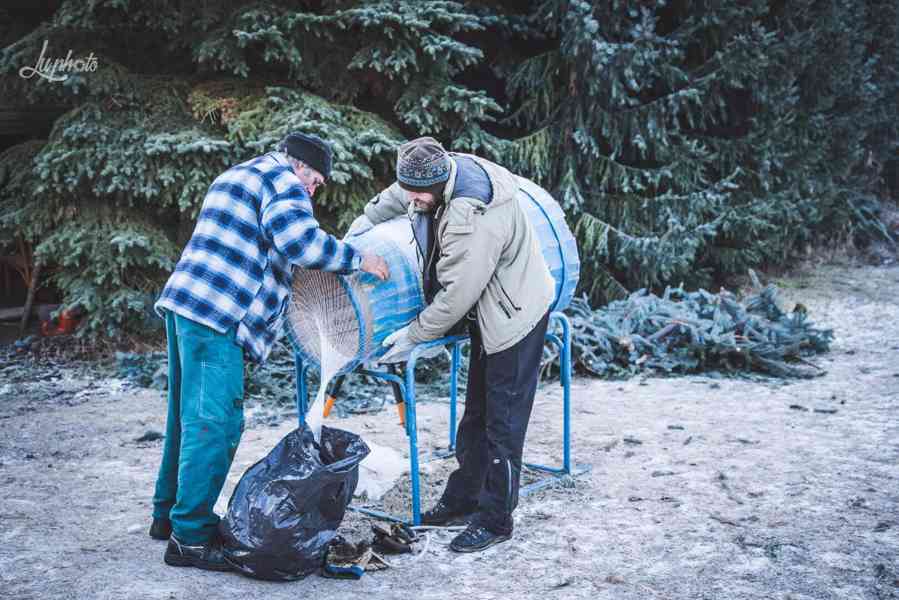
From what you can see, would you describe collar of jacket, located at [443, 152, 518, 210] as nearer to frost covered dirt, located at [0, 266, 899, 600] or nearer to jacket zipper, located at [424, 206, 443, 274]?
jacket zipper, located at [424, 206, 443, 274]

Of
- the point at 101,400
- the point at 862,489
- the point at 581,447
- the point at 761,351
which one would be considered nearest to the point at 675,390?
the point at 761,351

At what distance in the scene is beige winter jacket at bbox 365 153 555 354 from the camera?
3.56 metres

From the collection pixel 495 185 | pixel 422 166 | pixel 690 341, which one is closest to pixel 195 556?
pixel 422 166

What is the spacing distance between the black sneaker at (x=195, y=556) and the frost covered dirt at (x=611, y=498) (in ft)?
0.16

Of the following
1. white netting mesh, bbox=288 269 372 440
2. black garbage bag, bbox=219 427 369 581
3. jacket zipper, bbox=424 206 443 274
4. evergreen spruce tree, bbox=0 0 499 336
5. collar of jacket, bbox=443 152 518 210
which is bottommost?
black garbage bag, bbox=219 427 369 581

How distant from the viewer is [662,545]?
3855 mm

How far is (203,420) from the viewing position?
11.6 feet

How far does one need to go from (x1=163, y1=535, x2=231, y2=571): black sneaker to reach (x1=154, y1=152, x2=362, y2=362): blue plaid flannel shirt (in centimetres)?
89

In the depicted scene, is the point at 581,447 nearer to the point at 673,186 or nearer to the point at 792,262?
the point at 673,186

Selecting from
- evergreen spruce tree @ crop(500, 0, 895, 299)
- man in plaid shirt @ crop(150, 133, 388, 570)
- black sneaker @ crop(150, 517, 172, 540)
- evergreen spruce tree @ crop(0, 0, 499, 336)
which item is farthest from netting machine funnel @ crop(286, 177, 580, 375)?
evergreen spruce tree @ crop(500, 0, 895, 299)

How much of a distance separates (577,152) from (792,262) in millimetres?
5074

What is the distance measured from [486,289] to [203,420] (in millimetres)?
1383

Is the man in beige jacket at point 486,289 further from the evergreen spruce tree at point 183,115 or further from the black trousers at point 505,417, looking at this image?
the evergreen spruce tree at point 183,115

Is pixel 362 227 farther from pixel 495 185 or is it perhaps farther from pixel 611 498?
pixel 611 498
